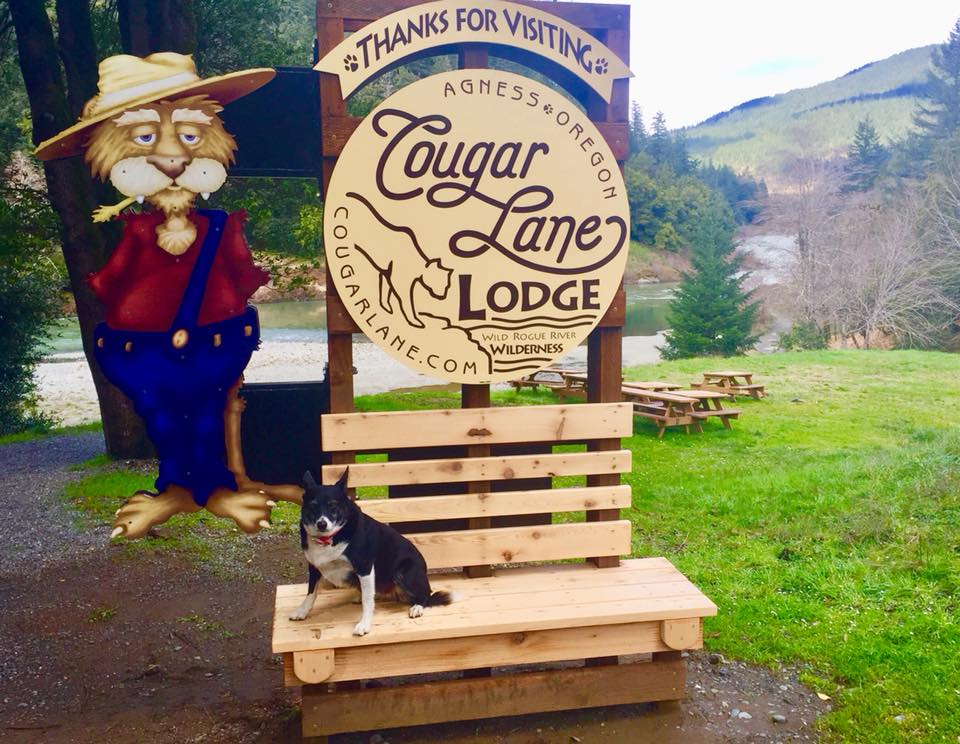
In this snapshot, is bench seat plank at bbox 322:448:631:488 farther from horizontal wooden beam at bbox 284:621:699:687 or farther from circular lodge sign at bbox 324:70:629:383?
horizontal wooden beam at bbox 284:621:699:687

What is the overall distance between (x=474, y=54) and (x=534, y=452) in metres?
2.29

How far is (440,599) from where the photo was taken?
4.45m

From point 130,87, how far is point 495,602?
10.9ft

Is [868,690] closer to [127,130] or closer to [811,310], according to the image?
[127,130]

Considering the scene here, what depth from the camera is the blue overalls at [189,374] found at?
4.40 m

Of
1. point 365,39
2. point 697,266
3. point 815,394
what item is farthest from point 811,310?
point 365,39

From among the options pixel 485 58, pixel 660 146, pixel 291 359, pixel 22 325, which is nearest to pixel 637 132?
pixel 660 146

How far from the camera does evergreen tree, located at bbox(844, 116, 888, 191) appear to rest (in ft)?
202

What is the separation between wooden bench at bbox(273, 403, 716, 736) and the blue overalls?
0.65 metres

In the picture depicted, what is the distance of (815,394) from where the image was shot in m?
17.3

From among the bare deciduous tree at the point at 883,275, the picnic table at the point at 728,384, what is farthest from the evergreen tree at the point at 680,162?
the picnic table at the point at 728,384

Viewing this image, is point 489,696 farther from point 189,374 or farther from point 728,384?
point 728,384

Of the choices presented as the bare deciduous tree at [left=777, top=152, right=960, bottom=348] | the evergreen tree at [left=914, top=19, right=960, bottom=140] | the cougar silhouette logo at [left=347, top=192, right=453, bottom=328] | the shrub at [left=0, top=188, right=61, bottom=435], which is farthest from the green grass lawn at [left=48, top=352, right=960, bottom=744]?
the evergreen tree at [left=914, top=19, right=960, bottom=140]

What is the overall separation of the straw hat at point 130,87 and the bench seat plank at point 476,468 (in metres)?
2.11
